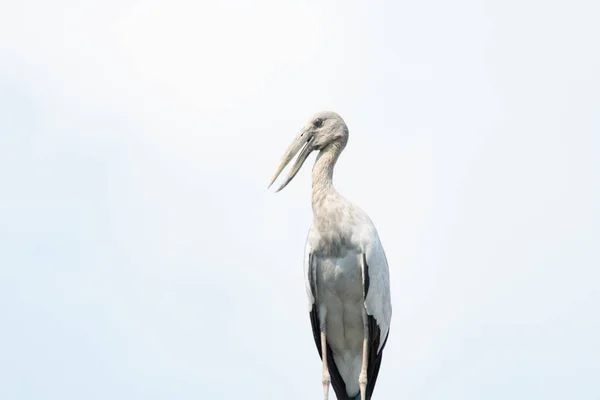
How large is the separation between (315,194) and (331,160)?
52 cm

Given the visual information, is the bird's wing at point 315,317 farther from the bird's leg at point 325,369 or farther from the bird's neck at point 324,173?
the bird's neck at point 324,173

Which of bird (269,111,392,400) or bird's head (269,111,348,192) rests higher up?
bird's head (269,111,348,192)

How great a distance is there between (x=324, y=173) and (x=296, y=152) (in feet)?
1.88

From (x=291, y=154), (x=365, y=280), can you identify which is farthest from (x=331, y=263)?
(x=291, y=154)

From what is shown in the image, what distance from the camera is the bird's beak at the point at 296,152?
15.9 metres

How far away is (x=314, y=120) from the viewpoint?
15.9m

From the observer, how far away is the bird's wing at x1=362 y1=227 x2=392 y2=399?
49.3 feet

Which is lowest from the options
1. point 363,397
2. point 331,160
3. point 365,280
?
point 363,397

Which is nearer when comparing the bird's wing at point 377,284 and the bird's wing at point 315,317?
the bird's wing at point 377,284

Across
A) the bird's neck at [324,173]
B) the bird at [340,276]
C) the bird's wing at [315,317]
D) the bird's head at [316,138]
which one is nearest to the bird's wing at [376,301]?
the bird at [340,276]

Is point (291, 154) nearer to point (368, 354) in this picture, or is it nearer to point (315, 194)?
point (315, 194)

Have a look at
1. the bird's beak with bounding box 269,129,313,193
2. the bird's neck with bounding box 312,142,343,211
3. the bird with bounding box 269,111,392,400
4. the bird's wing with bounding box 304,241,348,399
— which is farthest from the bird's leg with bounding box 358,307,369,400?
the bird's beak with bounding box 269,129,313,193

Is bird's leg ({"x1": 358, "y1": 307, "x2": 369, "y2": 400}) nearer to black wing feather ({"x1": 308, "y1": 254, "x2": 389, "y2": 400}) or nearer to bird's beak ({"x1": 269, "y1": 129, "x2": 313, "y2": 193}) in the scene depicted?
black wing feather ({"x1": 308, "y1": 254, "x2": 389, "y2": 400})

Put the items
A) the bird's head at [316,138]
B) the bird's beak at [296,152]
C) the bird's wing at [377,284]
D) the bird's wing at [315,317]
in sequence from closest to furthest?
the bird's wing at [377,284], the bird's wing at [315,317], the bird's head at [316,138], the bird's beak at [296,152]
